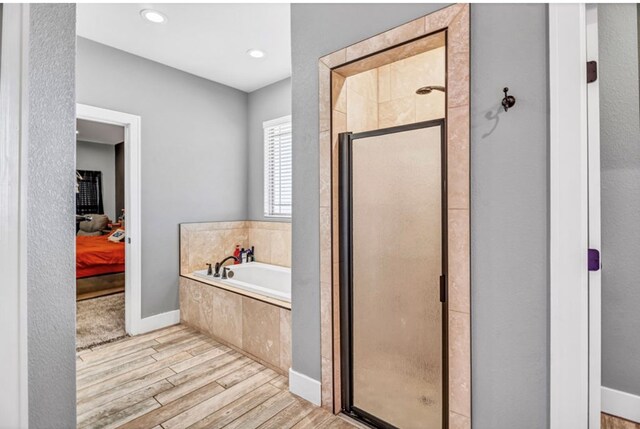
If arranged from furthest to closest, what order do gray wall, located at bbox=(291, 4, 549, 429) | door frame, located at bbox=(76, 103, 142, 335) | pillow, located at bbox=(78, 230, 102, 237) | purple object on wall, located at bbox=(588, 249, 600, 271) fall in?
pillow, located at bbox=(78, 230, 102, 237) → door frame, located at bbox=(76, 103, 142, 335) → gray wall, located at bbox=(291, 4, 549, 429) → purple object on wall, located at bbox=(588, 249, 600, 271)

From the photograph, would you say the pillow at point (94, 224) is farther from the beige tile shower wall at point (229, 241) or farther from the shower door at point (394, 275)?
the shower door at point (394, 275)

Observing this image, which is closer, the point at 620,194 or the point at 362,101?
the point at 620,194

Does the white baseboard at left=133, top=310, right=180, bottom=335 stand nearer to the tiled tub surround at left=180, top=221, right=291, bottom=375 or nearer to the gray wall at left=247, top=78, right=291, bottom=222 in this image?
the tiled tub surround at left=180, top=221, right=291, bottom=375

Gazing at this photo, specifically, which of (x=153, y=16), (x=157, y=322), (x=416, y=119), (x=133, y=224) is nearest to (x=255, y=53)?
(x=153, y=16)

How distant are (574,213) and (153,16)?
3076 mm

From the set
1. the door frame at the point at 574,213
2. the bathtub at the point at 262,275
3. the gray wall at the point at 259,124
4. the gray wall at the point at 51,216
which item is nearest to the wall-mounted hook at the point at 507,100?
the door frame at the point at 574,213

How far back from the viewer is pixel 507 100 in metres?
1.32

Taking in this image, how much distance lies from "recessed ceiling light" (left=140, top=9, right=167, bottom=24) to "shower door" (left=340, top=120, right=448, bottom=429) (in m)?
1.87

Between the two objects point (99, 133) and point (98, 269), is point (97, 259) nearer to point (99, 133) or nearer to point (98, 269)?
point (98, 269)

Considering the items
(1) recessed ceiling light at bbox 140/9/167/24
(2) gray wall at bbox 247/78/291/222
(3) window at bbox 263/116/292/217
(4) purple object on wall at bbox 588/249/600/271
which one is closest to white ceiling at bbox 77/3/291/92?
(1) recessed ceiling light at bbox 140/9/167/24

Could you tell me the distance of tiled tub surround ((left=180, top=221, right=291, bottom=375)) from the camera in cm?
247

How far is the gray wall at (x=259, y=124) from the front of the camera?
3.78m

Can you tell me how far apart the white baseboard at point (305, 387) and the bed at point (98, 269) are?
148 inches

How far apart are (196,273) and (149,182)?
1087 millimetres
